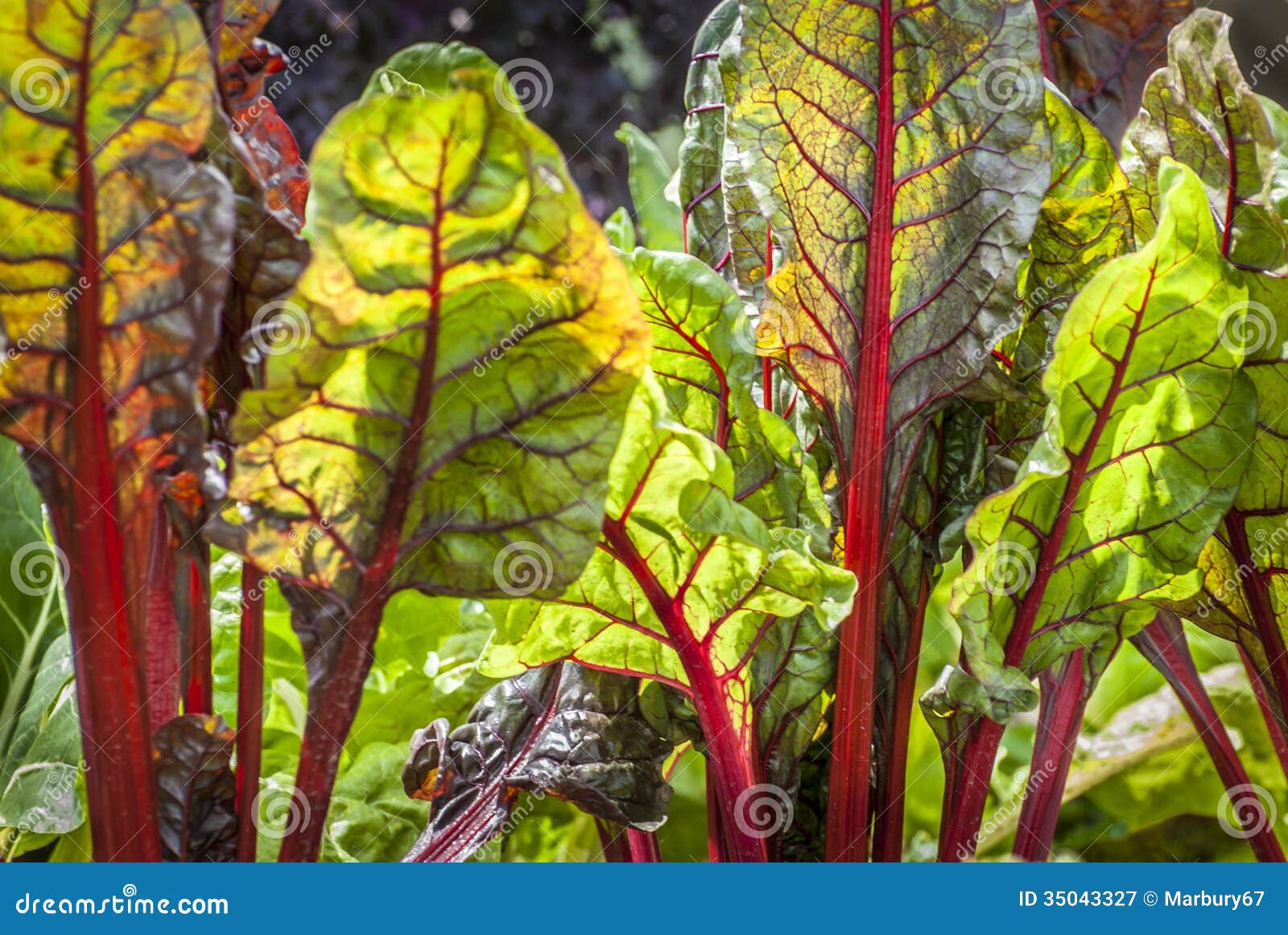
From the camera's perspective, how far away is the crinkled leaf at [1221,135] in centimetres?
52

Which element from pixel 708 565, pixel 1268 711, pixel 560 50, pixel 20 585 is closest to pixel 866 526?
pixel 708 565

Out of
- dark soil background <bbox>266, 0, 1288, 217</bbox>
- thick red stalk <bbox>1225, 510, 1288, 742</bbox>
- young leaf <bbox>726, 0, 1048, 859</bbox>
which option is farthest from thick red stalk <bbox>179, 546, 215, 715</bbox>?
dark soil background <bbox>266, 0, 1288, 217</bbox>

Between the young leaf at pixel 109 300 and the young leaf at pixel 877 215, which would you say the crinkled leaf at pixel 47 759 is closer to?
the young leaf at pixel 109 300

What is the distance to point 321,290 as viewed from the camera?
1.24ft

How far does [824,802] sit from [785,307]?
298mm

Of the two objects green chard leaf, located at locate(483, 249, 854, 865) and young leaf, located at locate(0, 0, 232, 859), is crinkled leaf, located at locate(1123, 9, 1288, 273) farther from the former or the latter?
young leaf, located at locate(0, 0, 232, 859)

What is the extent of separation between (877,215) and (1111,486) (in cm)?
19

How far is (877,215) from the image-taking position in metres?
0.56

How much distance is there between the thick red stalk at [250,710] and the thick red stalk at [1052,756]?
0.45 meters

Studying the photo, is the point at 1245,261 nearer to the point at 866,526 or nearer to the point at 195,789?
the point at 866,526

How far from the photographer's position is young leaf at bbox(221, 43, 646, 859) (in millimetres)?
369

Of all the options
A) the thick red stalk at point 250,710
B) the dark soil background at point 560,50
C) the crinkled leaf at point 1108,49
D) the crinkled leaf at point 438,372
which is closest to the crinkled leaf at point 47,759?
the thick red stalk at point 250,710

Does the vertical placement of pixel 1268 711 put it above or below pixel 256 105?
below
